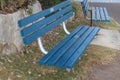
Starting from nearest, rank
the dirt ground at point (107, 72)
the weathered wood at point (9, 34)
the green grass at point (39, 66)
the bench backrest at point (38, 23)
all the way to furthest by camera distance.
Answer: the bench backrest at point (38, 23) < the green grass at point (39, 66) < the weathered wood at point (9, 34) < the dirt ground at point (107, 72)

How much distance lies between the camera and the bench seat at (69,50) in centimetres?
473

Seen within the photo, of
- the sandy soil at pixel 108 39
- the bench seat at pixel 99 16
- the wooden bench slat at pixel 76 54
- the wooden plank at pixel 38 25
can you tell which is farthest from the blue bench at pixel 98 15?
the wooden bench slat at pixel 76 54

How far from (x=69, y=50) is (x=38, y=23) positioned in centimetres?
64

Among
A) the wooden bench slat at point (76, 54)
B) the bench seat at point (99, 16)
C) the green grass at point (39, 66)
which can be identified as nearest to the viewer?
the wooden bench slat at point (76, 54)

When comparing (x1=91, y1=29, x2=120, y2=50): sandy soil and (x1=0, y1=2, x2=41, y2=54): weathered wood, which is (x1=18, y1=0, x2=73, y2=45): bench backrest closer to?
(x1=0, y1=2, x2=41, y2=54): weathered wood

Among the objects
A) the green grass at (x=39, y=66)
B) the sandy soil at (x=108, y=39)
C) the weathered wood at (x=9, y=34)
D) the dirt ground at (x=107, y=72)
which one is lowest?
the sandy soil at (x=108, y=39)

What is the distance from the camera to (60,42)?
5.83 metres

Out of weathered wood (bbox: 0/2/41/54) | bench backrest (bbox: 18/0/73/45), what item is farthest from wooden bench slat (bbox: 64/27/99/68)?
weathered wood (bbox: 0/2/41/54)

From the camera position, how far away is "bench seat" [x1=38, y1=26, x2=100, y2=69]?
15.5ft

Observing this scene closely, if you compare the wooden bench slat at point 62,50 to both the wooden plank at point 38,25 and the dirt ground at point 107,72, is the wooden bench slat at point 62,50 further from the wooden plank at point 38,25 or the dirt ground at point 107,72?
the dirt ground at point 107,72

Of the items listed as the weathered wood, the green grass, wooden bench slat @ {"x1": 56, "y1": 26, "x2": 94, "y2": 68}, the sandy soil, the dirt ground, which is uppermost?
the weathered wood

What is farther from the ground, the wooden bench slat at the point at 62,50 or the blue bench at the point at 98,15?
the wooden bench slat at the point at 62,50

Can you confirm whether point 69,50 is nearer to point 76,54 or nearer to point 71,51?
point 71,51

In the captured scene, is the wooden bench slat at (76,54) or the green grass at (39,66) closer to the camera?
the wooden bench slat at (76,54)
